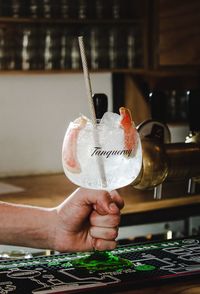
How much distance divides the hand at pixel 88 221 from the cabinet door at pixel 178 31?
2.15 m

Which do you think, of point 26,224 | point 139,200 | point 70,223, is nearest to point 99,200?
point 70,223

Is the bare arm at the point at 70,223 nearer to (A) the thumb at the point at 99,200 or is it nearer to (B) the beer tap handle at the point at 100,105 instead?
(A) the thumb at the point at 99,200

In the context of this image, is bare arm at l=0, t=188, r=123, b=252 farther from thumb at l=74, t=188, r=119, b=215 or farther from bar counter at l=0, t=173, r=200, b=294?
bar counter at l=0, t=173, r=200, b=294

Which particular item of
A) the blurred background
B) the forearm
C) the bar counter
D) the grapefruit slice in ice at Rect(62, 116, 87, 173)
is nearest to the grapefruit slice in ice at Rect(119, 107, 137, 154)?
the grapefruit slice in ice at Rect(62, 116, 87, 173)

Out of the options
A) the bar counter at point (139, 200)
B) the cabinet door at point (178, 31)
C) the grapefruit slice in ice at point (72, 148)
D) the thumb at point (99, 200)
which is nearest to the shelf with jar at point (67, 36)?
the cabinet door at point (178, 31)

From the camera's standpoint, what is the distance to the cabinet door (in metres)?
3.62

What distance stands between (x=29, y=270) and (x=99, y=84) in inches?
99.9

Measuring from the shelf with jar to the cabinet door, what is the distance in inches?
7.5

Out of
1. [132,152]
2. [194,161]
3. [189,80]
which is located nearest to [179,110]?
[189,80]

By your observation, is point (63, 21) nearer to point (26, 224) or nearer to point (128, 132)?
point (26, 224)

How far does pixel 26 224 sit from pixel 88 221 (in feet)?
0.55

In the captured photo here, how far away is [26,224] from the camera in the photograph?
1727 millimetres

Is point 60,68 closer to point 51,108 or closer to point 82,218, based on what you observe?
point 51,108

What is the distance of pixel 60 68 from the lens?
3689 millimetres
